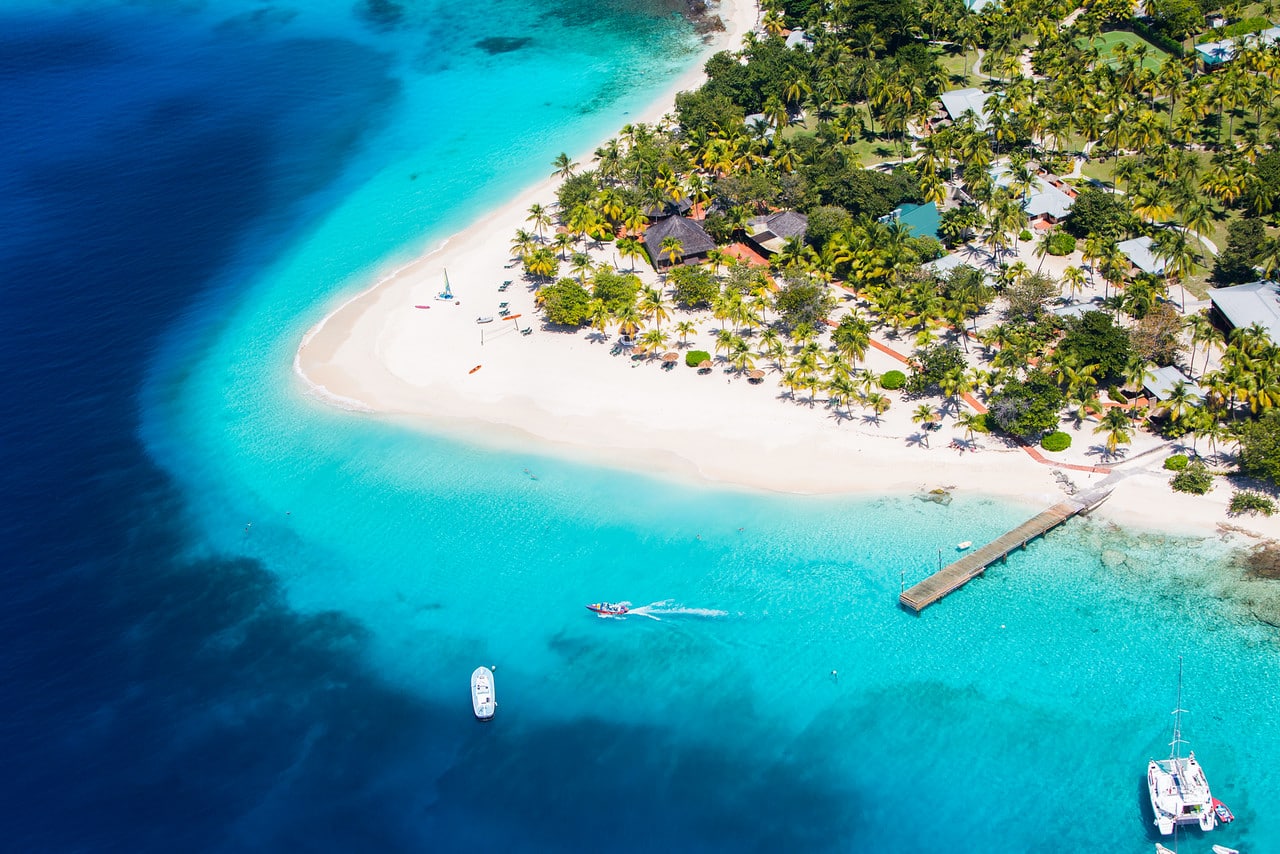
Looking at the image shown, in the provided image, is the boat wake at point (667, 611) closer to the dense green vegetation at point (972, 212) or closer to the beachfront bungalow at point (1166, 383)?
the dense green vegetation at point (972, 212)

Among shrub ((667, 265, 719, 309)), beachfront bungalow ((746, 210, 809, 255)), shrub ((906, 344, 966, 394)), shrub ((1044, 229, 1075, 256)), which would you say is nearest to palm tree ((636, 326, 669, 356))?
shrub ((667, 265, 719, 309))

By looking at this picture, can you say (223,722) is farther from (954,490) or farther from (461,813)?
(954,490)

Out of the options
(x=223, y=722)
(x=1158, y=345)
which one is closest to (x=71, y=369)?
(x=223, y=722)

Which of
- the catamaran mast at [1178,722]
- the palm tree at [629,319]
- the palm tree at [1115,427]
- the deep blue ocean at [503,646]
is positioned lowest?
the catamaran mast at [1178,722]

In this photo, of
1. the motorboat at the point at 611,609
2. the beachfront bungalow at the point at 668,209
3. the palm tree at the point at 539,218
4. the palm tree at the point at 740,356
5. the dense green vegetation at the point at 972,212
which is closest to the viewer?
the motorboat at the point at 611,609

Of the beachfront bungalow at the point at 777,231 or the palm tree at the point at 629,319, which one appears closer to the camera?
the palm tree at the point at 629,319

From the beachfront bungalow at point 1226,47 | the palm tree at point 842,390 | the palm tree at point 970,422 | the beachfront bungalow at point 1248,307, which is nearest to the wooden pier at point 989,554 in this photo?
the palm tree at point 970,422

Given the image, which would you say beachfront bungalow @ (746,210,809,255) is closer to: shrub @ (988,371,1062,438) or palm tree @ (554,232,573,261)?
palm tree @ (554,232,573,261)
